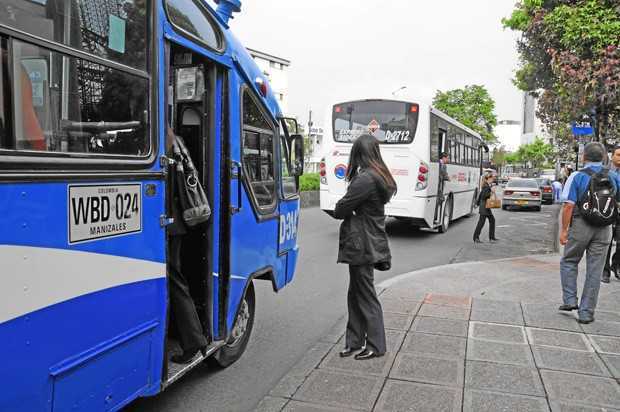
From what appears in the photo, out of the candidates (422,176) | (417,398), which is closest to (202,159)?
(417,398)

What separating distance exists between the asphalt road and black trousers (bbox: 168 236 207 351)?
0.58 meters

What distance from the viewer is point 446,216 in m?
15.9

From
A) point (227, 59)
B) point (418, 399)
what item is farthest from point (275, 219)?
point (418, 399)

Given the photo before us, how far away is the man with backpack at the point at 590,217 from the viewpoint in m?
5.77

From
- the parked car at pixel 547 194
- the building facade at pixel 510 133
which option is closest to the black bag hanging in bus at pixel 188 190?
the parked car at pixel 547 194

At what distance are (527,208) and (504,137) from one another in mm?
156342

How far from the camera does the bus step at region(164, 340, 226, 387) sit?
12.2ft

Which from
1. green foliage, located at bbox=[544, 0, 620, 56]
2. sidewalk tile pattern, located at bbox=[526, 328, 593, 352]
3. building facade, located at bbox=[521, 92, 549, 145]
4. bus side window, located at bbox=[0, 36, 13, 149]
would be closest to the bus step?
bus side window, located at bbox=[0, 36, 13, 149]

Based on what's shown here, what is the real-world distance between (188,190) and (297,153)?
2.43 m

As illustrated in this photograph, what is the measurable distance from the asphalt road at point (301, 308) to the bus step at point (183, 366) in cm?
31

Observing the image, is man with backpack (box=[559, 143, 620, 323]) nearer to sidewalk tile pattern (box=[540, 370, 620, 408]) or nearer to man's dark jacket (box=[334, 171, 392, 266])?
sidewalk tile pattern (box=[540, 370, 620, 408])

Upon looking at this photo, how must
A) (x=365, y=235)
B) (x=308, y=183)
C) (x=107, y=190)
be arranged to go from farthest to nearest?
(x=308, y=183), (x=365, y=235), (x=107, y=190)

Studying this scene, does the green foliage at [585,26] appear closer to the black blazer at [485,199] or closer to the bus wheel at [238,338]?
the black blazer at [485,199]

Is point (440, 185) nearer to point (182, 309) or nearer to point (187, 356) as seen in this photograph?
point (187, 356)
